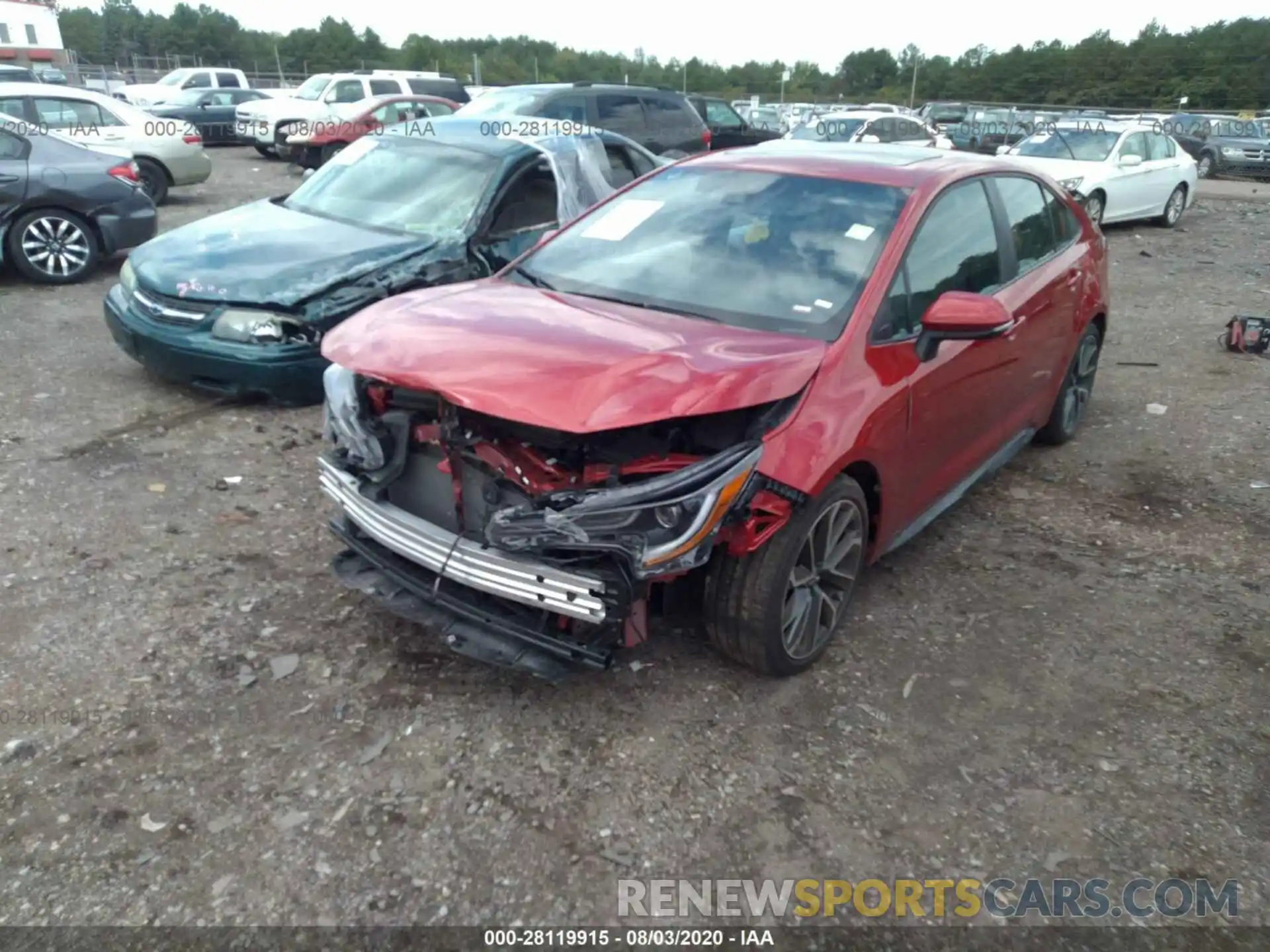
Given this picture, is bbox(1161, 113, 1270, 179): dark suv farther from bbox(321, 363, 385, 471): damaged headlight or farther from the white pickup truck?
bbox(321, 363, 385, 471): damaged headlight

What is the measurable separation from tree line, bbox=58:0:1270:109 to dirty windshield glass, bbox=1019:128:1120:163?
87.2 ft

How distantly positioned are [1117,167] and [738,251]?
12.1 metres

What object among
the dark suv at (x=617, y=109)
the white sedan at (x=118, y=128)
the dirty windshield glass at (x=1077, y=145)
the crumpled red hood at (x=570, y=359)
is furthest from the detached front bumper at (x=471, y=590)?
the dirty windshield glass at (x=1077, y=145)

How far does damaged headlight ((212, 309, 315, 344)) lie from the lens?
17.8 feet

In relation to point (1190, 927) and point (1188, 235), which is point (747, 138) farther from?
point (1190, 927)

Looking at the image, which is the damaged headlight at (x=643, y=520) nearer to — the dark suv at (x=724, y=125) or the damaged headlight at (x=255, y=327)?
the damaged headlight at (x=255, y=327)

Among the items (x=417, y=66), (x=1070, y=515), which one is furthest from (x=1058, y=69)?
(x=1070, y=515)

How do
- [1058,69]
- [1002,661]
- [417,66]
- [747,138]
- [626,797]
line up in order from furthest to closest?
[417,66]
[1058,69]
[747,138]
[1002,661]
[626,797]

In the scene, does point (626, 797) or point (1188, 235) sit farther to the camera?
point (1188, 235)

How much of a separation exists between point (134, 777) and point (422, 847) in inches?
36.6

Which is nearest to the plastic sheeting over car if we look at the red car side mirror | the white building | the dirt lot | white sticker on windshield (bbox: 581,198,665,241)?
white sticker on windshield (bbox: 581,198,665,241)

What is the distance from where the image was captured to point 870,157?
421 cm

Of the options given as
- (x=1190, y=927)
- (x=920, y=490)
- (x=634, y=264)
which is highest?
(x=634, y=264)

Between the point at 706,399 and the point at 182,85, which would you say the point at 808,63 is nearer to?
the point at 182,85
